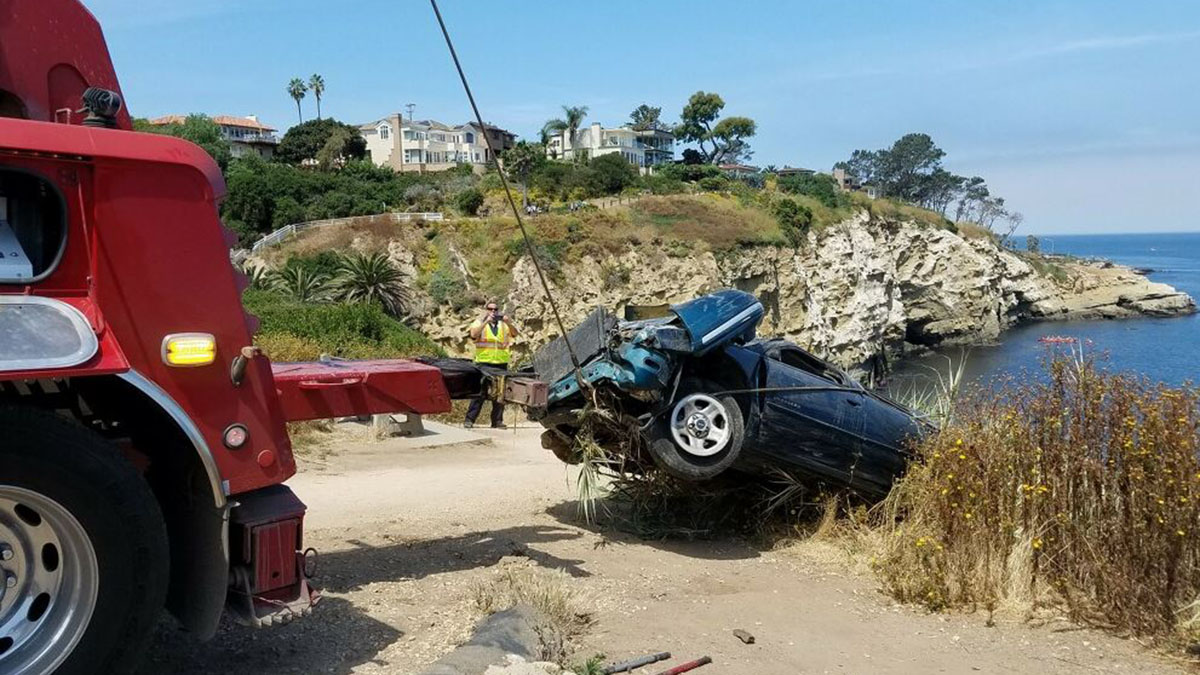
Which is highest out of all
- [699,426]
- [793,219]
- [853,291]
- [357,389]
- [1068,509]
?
[793,219]

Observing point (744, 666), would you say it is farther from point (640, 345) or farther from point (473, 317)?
point (473, 317)

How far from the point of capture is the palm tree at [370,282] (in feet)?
118

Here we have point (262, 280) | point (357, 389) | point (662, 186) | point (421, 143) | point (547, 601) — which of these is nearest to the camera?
point (547, 601)

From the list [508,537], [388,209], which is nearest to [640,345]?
[508,537]

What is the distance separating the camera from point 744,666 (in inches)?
212

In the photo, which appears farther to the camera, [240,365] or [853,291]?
[853,291]

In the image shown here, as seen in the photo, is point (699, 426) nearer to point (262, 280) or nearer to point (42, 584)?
point (42, 584)

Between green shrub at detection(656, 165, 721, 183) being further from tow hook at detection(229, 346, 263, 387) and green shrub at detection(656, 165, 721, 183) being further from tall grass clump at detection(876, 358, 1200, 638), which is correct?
tow hook at detection(229, 346, 263, 387)

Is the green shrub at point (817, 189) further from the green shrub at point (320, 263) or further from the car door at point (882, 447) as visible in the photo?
the car door at point (882, 447)

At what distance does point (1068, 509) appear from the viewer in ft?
20.9

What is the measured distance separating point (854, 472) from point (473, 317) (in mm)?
34460

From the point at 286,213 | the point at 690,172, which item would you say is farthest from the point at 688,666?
the point at 690,172

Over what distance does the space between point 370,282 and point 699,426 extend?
102 ft

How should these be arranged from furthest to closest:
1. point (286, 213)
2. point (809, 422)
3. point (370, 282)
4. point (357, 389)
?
point (286, 213), point (370, 282), point (809, 422), point (357, 389)
